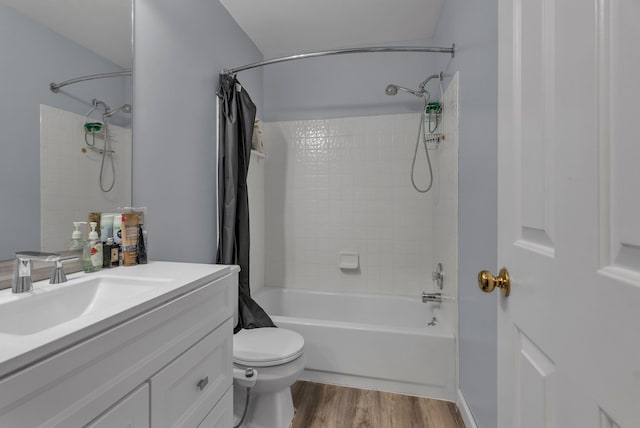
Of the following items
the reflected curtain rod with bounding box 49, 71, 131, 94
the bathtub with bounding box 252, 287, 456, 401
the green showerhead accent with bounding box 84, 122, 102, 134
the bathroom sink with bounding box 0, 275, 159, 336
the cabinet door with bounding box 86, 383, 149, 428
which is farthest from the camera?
the bathtub with bounding box 252, 287, 456, 401

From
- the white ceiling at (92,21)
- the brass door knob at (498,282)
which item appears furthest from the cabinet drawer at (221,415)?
the white ceiling at (92,21)

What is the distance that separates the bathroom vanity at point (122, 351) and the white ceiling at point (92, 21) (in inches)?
34.5

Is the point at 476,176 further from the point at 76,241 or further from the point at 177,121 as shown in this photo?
the point at 76,241

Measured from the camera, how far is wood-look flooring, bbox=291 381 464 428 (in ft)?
5.34

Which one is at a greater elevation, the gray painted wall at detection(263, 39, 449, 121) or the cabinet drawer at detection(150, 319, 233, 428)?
the gray painted wall at detection(263, 39, 449, 121)

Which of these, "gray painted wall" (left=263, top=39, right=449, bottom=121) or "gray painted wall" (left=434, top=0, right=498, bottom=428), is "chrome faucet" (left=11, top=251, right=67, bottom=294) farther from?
"gray painted wall" (left=263, top=39, right=449, bottom=121)

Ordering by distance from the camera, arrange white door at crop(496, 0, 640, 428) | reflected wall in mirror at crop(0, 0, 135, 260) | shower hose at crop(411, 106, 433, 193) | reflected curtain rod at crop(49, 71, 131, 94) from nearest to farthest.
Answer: white door at crop(496, 0, 640, 428) → reflected wall in mirror at crop(0, 0, 135, 260) → reflected curtain rod at crop(49, 71, 131, 94) → shower hose at crop(411, 106, 433, 193)

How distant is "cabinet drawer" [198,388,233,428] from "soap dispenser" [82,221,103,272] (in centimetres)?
68

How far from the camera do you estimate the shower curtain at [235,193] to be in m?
1.86

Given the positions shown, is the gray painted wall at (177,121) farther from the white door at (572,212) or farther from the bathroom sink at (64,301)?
the white door at (572,212)

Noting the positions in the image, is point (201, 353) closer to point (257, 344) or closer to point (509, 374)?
point (257, 344)

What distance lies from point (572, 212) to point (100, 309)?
1118mm

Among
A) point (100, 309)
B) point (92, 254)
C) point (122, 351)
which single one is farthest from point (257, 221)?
point (122, 351)

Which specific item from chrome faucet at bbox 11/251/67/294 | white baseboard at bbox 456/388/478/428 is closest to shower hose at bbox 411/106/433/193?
white baseboard at bbox 456/388/478/428
